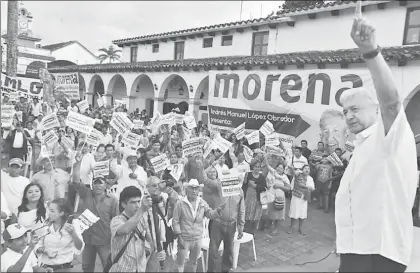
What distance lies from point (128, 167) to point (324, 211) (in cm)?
517

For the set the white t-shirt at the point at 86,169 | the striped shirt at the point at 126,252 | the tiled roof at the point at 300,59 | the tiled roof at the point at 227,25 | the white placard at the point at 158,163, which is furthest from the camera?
the tiled roof at the point at 227,25

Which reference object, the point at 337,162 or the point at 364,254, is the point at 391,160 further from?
the point at 337,162

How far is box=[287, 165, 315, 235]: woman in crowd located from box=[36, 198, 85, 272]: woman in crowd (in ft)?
14.8

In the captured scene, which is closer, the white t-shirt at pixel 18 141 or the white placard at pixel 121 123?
the white placard at pixel 121 123

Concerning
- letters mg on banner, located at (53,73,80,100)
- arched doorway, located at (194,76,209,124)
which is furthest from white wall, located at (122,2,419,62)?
letters mg on banner, located at (53,73,80,100)

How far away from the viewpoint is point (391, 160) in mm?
1447

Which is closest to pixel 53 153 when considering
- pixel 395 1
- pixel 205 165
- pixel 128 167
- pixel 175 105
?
pixel 128 167

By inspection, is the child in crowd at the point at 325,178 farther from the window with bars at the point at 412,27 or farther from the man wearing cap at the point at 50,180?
the man wearing cap at the point at 50,180

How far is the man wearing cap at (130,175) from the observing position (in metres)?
5.72

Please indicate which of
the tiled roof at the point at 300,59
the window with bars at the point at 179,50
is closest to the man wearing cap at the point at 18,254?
the tiled roof at the point at 300,59

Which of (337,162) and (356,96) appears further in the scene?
(337,162)

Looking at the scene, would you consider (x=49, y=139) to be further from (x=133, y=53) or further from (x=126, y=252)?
(x=133, y=53)

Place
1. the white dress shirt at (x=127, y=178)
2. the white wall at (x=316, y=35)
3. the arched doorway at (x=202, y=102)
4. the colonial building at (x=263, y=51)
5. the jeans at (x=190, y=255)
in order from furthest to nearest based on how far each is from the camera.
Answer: the arched doorway at (x=202, y=102)
the white wall at (x=316, y=35)
the colonial building at (x=263, y=51)
the white dress shirt at (x=127, y=178)
the jeans at (x=190, y=255)

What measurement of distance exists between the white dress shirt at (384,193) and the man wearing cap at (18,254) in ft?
9.63
